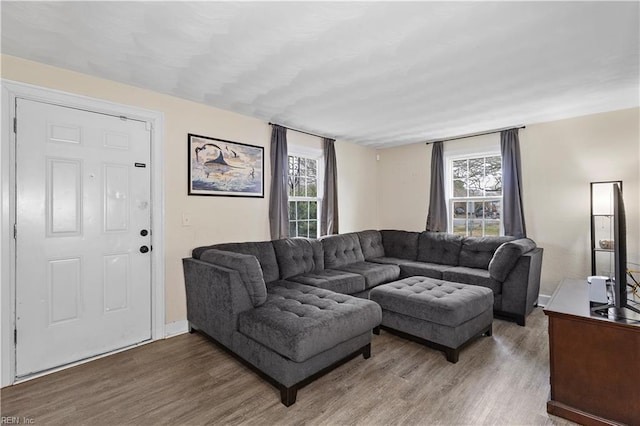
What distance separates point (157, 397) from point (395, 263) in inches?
123

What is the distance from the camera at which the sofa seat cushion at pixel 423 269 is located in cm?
386

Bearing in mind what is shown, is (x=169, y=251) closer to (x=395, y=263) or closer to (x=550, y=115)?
(x=395, y=263)

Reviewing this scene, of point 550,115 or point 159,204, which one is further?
point 550,115

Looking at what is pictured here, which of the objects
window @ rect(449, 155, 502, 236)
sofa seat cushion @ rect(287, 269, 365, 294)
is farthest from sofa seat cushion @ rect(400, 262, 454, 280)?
window @ rect(449, 155, 502, 236)

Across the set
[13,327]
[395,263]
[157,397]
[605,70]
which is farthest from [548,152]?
[13,327]

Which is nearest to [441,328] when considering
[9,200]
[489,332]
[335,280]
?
[489,332]

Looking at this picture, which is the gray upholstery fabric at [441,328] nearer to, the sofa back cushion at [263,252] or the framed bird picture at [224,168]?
the sofa back cushion at [263,252]

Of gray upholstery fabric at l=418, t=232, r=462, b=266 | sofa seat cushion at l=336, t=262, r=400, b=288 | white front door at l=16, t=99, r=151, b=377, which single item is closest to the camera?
white front door at l=16, t=99, r=151, b=377

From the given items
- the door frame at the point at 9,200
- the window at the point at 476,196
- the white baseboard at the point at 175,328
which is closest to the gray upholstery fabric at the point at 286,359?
the white baseboard at the point at 175,328

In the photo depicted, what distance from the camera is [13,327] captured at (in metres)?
2.29

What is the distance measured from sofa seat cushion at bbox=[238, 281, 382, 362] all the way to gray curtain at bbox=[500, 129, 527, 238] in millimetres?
2614

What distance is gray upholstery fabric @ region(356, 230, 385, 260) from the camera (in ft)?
15.3

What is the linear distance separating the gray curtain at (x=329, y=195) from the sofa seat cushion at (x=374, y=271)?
28.0 inches

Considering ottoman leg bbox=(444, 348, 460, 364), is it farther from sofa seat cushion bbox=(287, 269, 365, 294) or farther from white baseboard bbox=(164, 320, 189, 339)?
white baseboard bbox=(164, 320, 189, 339)
